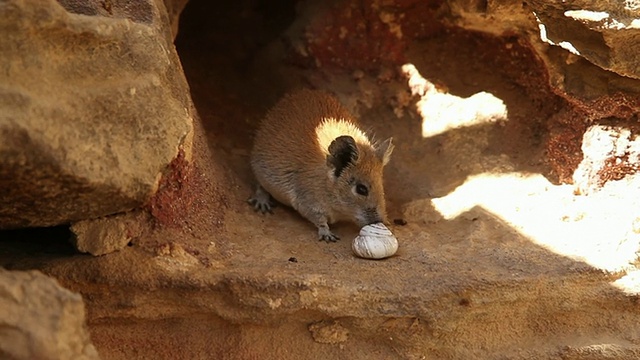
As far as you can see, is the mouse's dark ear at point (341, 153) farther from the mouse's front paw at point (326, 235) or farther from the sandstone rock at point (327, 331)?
the sandstone rock at point (327, 331)

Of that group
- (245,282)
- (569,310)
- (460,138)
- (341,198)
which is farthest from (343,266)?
(460,138)

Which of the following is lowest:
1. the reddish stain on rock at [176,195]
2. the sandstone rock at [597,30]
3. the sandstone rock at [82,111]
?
the reddish stain on rock at [176,195]

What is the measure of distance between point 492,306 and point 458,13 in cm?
250

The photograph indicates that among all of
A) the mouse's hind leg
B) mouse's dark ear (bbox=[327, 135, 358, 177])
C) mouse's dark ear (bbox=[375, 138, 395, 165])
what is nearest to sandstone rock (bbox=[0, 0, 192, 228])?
mouse's dark ear (bbox=[327, 135, 358, 177])

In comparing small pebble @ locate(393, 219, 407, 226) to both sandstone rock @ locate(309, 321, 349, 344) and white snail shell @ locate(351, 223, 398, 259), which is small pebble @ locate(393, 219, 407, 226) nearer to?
white snail shell @ locate(351, 223, 398, 259)

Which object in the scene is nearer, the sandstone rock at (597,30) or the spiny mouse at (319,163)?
the sandstone rock at (597,30)

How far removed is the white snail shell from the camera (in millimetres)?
4430

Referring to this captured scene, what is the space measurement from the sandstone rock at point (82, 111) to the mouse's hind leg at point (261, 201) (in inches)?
63.5

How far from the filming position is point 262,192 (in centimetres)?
568

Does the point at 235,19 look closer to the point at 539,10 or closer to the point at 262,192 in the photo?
the point at 262,192

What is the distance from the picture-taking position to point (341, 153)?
17.1ft

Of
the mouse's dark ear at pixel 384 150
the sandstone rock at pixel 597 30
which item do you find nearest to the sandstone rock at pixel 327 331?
the mouse's dark ear at pixel 384 150

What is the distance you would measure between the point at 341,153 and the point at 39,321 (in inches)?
112

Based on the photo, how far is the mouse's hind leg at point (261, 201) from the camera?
5410mm
